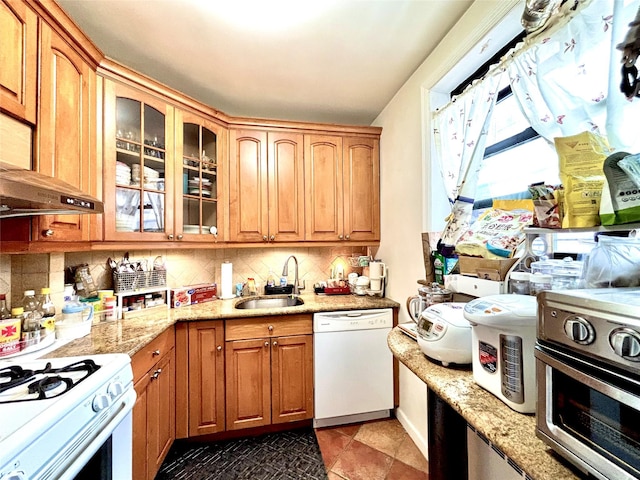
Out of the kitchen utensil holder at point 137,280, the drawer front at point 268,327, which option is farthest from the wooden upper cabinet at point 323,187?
the kitchen utensil holder at point 137,280

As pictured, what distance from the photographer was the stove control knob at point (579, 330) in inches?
20.2

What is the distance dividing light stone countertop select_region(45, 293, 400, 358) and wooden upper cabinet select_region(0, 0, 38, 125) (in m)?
1.03

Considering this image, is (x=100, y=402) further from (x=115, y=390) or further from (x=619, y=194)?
(x=619, y=194)

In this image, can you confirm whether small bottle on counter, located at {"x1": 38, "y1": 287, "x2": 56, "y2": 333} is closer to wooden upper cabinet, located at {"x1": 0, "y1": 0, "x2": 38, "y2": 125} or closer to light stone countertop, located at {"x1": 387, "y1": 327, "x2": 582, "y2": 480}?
wooden upper cabinet, located at {"x1": 0, "y1": 0, "x2": 38, "y2": 125}

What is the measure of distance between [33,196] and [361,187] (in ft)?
7.06

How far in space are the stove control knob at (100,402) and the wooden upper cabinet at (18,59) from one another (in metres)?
1.11

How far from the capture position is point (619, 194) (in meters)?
0.65

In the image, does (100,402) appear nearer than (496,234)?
Yes

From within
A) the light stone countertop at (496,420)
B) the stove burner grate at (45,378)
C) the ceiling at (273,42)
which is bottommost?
the light stone countertop at (496,420)

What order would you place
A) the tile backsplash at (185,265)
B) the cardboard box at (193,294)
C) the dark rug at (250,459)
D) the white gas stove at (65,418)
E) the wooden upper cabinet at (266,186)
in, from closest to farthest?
the white gas stove at (65,418), the tile backsplash at (185,265), the dark rug at (250,459), the cardboard box at (193,294), the wooden upper cabinet at (266,186)

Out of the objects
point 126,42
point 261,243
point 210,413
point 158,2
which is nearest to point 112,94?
point 126,42

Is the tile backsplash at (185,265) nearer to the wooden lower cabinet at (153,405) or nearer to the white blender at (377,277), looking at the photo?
the white blender at (377,277)

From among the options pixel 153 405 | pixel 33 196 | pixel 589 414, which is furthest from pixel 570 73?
pixel 153 405

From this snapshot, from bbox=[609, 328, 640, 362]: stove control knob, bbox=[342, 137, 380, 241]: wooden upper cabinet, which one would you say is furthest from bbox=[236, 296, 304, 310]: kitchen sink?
bbox=[609, 328, 640, 362]: stove control knob
